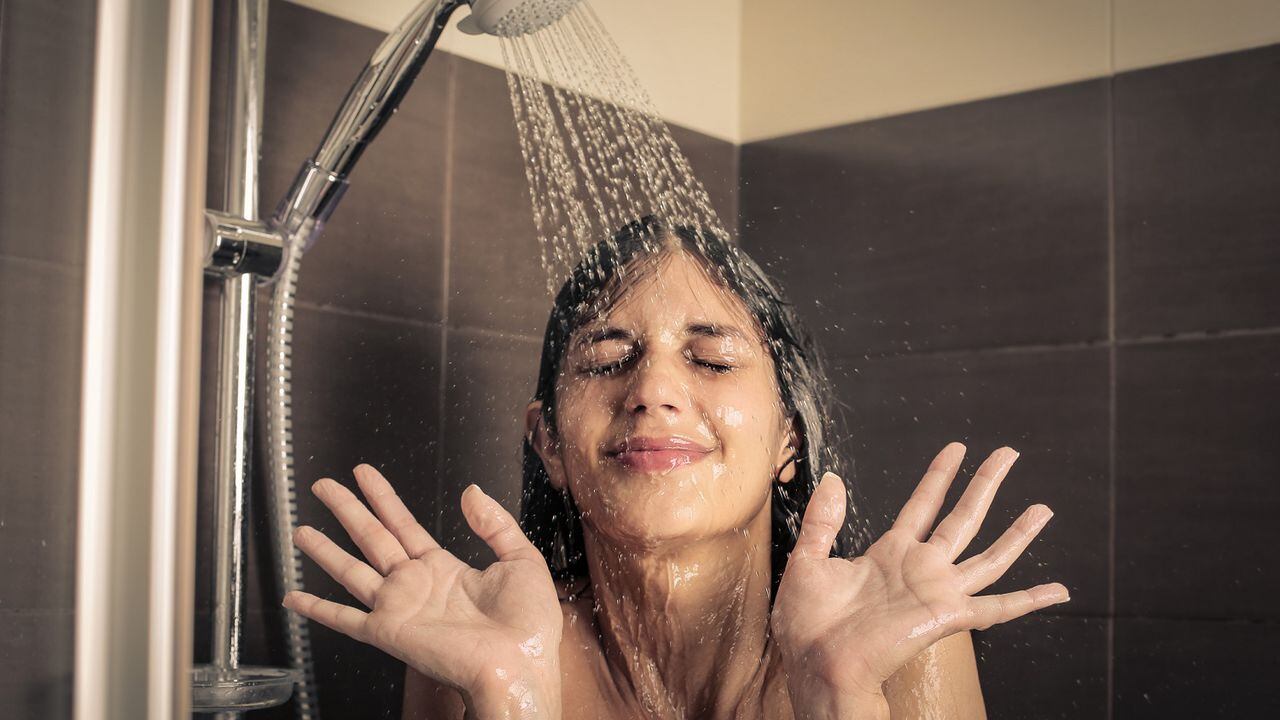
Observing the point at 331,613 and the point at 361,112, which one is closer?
the point at 331,613

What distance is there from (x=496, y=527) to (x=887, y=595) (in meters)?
0.28

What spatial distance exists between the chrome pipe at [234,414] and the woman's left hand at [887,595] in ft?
1.54

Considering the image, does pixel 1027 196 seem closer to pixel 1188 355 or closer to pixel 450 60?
pixel 1188 355

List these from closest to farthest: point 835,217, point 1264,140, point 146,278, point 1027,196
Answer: point 146,278 → point 1264,140 → point 1027,196 → point 835,217

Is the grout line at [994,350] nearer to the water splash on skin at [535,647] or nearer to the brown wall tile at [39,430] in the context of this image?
the water splash on skin at [535,647]

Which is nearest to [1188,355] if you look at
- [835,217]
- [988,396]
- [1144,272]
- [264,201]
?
[1144,272]

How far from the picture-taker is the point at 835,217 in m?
1.57

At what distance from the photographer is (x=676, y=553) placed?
1062 mm

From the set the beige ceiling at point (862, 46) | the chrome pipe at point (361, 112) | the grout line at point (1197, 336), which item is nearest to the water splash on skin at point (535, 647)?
the chrome pipe at point (361, 112)

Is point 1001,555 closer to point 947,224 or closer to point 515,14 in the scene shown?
point 515,14

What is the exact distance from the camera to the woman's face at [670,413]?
1.02 meters

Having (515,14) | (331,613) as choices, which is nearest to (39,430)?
(331,613)

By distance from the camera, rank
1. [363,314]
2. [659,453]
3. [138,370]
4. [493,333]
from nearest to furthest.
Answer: [138,370]
[659,453]
[363,314]
[493,333]

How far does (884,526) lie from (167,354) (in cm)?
121
